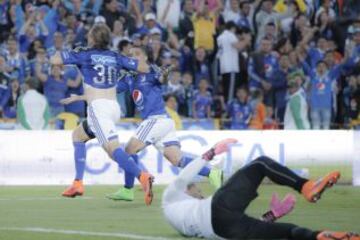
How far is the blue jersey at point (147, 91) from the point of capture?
14.9 meters

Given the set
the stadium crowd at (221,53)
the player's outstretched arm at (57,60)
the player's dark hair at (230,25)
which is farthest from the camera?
the player's dark hair at (230,25)

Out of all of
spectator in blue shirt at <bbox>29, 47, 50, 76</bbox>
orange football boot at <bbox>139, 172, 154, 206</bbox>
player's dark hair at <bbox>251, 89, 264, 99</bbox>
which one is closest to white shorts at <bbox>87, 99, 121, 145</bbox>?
orange football boot at <bbox>139, 172, 154, 206</bbox>

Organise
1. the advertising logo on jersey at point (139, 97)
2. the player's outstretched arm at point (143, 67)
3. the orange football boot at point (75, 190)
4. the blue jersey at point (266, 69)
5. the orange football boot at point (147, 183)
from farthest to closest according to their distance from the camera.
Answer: the blue jersey at point (266, 69) < the advertising logo on jersey at point (139, 97) < the orange football boot at point (75, 190) < the player's outstretched arm at point (143, 67) < the orange football boot at point (147, 183)

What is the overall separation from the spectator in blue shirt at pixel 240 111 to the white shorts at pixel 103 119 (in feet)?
25.7

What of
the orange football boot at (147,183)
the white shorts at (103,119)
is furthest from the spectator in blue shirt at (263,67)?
the orange football boot at (147,183)

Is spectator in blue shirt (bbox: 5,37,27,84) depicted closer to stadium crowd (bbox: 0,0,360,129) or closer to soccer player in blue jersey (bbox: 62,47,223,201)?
stadium crowd (bbox: 0,0,360,129)

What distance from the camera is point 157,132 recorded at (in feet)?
48.5

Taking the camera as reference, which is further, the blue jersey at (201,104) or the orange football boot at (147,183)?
the blue jersey at (201,104)

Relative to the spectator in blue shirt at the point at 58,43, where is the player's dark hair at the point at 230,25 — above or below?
above

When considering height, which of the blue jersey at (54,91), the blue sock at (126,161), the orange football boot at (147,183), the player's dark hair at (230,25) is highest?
the player's dark hair at (230,25)

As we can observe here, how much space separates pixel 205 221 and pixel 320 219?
345 centimetres

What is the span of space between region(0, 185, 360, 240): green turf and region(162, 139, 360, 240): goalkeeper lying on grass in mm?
704

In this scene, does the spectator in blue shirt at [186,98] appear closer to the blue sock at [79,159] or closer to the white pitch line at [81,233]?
the blue sock at [79,159]

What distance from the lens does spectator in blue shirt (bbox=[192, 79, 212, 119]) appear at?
73.7 ft
